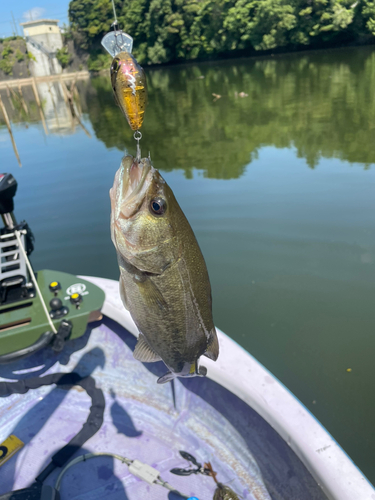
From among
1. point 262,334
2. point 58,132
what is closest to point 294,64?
point 58,132

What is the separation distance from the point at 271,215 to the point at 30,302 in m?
6.90

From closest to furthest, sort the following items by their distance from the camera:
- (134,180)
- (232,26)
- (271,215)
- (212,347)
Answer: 1. (134,180)
2. (212,347)
3. (271,215)
4. (232,26)

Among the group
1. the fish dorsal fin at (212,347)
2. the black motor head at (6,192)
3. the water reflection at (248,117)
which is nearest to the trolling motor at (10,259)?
the black motor head at (6,192)

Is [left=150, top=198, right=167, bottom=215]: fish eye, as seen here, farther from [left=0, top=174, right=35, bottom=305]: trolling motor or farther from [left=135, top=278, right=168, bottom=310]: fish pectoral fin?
[left=0, top=174, right=35, bottom=305]: trolling motor

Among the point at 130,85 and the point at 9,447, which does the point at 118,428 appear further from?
the point at 130,85

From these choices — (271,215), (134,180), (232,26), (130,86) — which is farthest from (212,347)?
(232,26)

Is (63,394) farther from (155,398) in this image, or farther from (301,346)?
(301,346)

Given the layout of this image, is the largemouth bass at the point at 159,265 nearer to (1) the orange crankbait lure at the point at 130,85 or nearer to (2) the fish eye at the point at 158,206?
(2) the fish eye at the point at 158,206

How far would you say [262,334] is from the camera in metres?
6.04

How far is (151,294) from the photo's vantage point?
5.88 ft

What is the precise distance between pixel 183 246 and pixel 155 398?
2864 mm

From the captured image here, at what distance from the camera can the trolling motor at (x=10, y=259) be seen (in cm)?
420

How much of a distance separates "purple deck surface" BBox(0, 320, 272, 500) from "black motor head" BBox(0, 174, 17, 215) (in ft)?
6.01

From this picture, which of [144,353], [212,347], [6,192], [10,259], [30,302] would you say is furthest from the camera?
[10,259]
